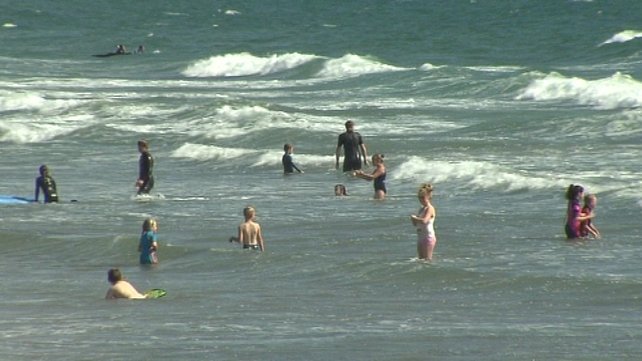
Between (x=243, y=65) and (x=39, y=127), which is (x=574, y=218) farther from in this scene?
(x=243, y=65)

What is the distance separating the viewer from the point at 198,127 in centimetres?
4025

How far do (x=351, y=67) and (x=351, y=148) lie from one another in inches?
1177

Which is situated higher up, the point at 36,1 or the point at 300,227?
the point at 36,1

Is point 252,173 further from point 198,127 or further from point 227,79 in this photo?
point 227,79

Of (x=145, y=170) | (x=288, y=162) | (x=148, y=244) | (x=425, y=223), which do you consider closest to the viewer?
(x=425, y=223)

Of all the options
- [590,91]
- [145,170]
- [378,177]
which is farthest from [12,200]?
[590,91]

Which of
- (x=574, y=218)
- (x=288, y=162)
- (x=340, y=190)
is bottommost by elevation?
(x=574, y=218)

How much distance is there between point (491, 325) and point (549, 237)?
5982 millimetres

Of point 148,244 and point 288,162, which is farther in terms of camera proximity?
point 288,162

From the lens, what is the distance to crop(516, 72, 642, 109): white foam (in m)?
42.5

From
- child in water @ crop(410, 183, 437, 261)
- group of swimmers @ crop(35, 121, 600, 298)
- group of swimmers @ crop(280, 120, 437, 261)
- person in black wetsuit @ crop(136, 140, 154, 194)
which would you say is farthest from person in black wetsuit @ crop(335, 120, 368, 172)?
child in water @ crop(410, 183, 437, 261)

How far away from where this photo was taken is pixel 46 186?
2547 cm

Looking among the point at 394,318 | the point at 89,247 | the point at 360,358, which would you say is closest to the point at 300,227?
the point at 89,247

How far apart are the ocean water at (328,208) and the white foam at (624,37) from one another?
1.47 ft
